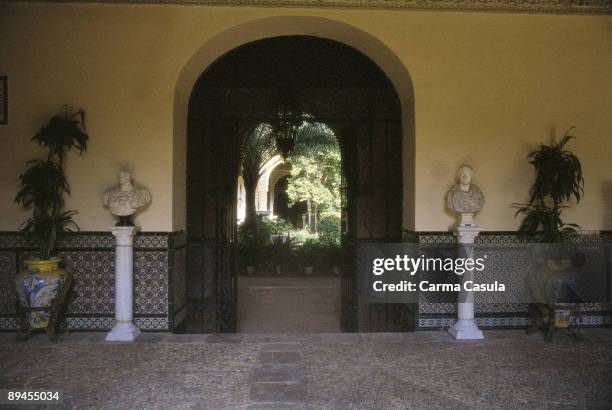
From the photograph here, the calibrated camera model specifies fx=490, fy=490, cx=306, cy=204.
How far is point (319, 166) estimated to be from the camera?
609 inches

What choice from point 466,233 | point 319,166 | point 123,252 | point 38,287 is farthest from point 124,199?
point 319,166

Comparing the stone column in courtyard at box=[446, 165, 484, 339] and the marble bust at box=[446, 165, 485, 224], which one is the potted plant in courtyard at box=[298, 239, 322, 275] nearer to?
the stone column in courtyard at box=[446, 165, 484, 339]

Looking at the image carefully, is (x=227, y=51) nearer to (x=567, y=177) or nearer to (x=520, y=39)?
(x=520, y=39)

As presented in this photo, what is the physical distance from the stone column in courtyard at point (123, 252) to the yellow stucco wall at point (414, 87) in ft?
0.89

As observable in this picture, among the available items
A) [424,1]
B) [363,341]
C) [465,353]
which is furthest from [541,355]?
[424,1]

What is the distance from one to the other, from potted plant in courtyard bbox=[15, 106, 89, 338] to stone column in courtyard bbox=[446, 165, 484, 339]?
3.61 meters

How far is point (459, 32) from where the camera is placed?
4980 millimetres

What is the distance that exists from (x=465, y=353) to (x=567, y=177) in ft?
6.31

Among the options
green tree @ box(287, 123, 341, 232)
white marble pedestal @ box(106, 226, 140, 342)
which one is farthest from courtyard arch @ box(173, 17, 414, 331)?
green tree @ box(287, 123, 341, 232)

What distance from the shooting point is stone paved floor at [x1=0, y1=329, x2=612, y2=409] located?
315cm

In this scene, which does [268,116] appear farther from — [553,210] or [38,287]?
[553,210]

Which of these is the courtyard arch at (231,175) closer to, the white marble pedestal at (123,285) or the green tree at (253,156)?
the white marble pedestal at (123,285)

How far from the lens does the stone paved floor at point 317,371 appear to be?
3148 mm

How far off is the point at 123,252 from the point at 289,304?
12.1 feet
